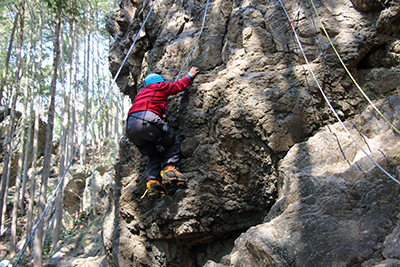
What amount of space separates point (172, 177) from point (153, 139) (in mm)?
564

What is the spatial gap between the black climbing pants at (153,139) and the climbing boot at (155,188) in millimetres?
69

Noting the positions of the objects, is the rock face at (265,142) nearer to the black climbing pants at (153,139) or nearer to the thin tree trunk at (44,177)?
the black climbing pants at (153,139)

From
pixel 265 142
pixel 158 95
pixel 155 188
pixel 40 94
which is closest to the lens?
pixel 265 142

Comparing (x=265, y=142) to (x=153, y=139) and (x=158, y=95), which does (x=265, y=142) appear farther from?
(x=158, y=95)

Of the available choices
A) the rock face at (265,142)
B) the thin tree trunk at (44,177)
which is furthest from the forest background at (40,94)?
the rock face at (265,142)

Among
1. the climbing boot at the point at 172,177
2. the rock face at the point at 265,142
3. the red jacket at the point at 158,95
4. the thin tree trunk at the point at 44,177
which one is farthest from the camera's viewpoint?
the thin tree trunk at the point at 44,177

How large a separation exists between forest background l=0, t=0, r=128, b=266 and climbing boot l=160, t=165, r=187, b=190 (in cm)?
634

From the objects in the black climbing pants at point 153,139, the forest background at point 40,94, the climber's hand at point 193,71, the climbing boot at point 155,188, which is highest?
the forest background at point 40,94

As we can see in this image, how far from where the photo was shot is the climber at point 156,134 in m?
3.56

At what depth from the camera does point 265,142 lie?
351cm

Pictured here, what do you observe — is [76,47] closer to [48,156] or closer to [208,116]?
[48,156]

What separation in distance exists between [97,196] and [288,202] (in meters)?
13.4

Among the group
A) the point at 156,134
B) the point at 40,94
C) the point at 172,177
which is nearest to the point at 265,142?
the point at 172,177

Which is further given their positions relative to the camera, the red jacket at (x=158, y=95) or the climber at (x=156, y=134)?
the red jacket at (x=158, y=95)
